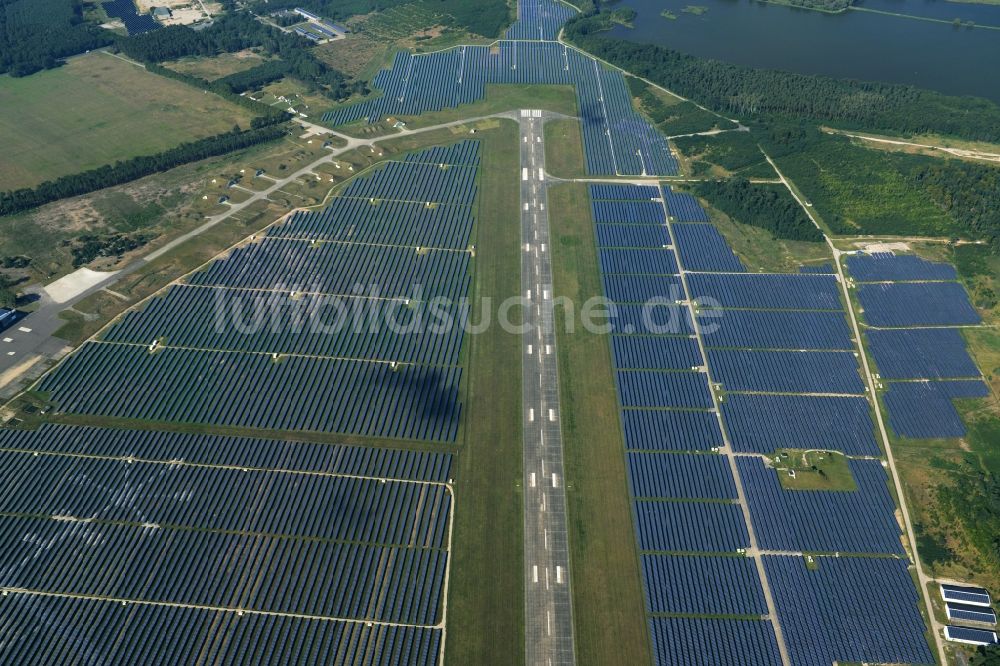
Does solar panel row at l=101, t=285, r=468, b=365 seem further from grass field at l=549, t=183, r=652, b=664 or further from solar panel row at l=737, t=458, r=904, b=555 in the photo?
solar panel row at l=737, t=458, r=904, b=555

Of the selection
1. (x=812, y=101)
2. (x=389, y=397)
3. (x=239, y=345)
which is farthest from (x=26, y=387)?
(x=812, y=101)

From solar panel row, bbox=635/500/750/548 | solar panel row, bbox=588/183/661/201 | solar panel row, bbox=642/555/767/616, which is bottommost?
solar panel row, bbox=642/555/767/616

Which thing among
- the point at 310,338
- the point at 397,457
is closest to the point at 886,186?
the point at 397,457

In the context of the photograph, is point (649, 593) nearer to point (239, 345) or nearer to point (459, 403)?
point (459, 403)

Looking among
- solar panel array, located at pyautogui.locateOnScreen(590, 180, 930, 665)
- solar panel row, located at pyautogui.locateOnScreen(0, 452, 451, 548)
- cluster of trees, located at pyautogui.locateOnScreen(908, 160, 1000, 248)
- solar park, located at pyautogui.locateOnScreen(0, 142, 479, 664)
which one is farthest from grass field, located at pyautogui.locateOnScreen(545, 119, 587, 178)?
solar panel row, located at pyautogui.locateOnScreen(0, 452, 451, 548)

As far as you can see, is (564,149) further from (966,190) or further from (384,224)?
(966,190)

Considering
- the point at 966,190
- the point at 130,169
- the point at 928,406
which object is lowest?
the point at 928,406
